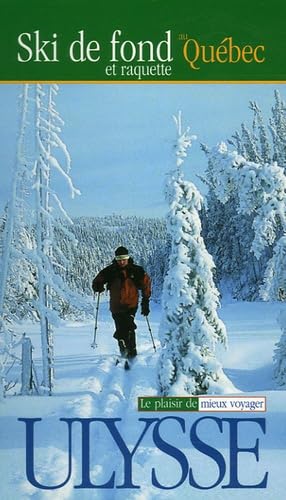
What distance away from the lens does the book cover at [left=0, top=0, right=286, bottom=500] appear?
3209mm

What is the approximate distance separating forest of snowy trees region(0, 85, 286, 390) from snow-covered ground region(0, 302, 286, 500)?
0.40 feet

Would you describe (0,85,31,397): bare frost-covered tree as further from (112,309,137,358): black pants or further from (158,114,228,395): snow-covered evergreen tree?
(158,114,228,395): snow-covered evergreen tree

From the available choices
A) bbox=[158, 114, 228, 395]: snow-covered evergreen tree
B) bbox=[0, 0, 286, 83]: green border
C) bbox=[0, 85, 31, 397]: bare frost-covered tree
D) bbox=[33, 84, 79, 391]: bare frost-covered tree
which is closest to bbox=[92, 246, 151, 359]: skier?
Answer: bbox=[158, 114, 228, 395]: snow-covered evergreen tree

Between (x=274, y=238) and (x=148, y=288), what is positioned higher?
(x=274, y=238)

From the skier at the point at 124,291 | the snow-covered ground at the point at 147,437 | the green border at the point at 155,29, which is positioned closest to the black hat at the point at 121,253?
the skier at the point at 124,291

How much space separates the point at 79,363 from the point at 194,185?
0.99 meters

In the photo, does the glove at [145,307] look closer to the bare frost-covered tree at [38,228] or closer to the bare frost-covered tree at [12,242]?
the bare frost-covered tree at [38,228]

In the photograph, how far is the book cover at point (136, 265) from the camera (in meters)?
3.21

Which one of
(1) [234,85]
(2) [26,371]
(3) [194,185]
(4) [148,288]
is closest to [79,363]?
(2) [26,371]

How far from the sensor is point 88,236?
333 cm

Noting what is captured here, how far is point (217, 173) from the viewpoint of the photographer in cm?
336

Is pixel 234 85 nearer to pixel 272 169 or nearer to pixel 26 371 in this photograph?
pixel 272 169

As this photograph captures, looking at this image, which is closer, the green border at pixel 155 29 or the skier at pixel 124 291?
the green border at pixel 155 29

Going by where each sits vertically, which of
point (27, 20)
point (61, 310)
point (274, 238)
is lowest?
point (61, 310)
